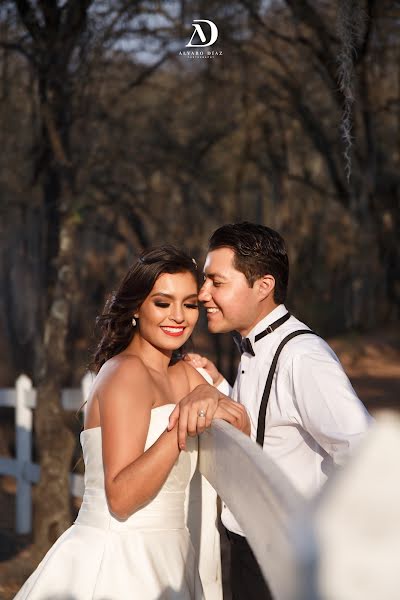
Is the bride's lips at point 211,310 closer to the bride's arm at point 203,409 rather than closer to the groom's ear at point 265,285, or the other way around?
the groom's ear at point 265,285

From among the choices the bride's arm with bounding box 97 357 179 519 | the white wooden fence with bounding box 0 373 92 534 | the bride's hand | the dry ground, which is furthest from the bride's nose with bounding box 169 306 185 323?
the white wooden fence with bounding box 0 373 92 534

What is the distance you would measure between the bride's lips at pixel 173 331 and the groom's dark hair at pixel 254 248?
32cm

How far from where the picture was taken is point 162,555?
3.12m

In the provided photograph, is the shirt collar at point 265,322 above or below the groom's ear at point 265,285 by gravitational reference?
below

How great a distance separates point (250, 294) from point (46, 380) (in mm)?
3676

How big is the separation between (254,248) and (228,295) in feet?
0.66

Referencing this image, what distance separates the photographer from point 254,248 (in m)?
3.39

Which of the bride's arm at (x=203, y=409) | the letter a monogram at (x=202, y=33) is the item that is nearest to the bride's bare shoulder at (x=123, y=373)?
the bride's arm at (x=203, y=409)

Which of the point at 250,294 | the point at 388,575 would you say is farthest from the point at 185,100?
the point at 388,575

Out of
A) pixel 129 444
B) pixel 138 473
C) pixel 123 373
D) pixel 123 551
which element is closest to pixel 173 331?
pixel 123 373

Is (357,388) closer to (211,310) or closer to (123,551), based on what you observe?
(211,310)

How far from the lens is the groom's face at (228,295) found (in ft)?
11.1

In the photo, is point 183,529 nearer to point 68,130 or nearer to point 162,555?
point 162,555

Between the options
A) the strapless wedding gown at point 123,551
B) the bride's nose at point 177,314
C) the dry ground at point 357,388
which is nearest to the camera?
the strapless wedding gown at point 123,551
